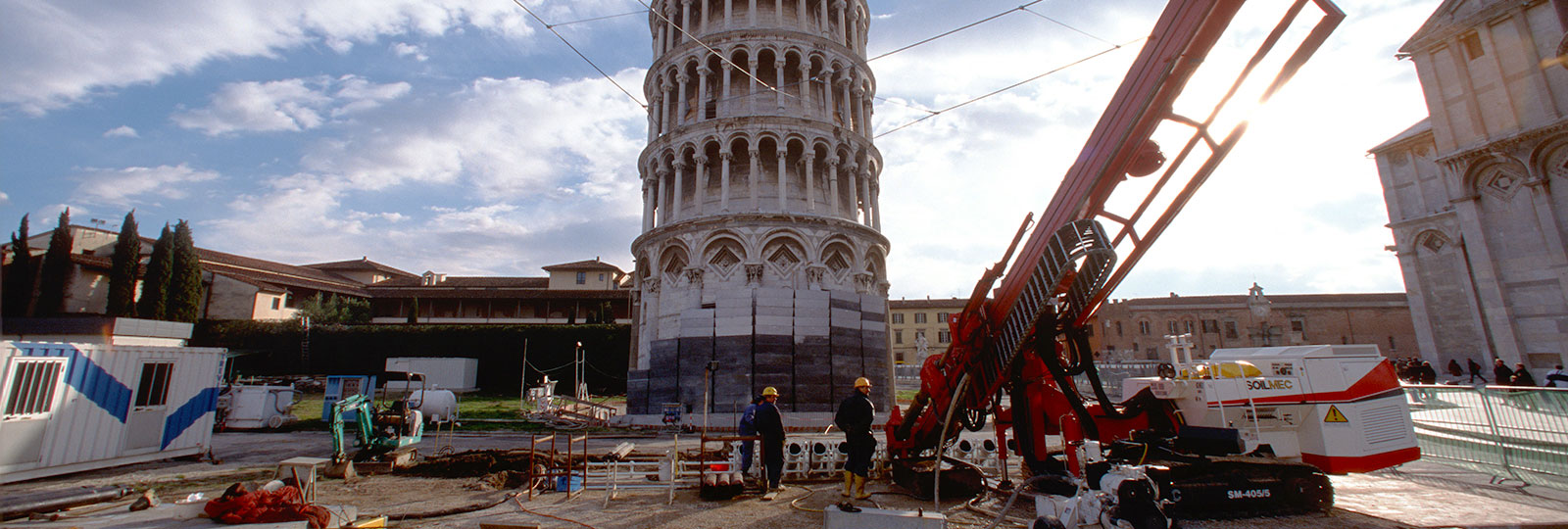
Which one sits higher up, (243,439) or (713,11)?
(713,11)

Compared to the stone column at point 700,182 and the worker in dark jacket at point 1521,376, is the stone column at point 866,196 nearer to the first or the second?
the stone column at point 700,182

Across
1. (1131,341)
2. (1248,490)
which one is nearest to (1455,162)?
(1248,490)

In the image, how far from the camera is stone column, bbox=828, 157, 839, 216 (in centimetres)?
2675

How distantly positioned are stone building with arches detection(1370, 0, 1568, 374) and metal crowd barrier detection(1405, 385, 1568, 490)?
46.0 ft

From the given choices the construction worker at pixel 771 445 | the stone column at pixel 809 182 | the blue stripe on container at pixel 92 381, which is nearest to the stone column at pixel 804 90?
the stone column at pixel 809 182

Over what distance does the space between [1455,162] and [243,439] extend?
42.9m

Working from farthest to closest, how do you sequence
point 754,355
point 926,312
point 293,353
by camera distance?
point 926,312 → point 293,353 → point 754,355

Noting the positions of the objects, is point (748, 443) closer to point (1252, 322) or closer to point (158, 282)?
point (158, 282)

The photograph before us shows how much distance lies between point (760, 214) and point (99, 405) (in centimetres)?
1865

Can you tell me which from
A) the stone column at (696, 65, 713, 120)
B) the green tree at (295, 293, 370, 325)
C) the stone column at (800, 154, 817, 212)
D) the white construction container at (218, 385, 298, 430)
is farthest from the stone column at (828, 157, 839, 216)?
the green tree at (295, 293, 370, 325)

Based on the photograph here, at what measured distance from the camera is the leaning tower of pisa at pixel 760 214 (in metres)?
22.4

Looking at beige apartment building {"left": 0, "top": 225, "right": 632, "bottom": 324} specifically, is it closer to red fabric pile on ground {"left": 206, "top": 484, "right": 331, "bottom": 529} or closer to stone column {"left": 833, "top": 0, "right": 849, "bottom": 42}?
stone column {"left": 833, "top": 0, "right": 849, "bottom": 42}

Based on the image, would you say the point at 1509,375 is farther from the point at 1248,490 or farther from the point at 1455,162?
the point at 1248,490

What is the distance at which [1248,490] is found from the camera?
26.4 feet
